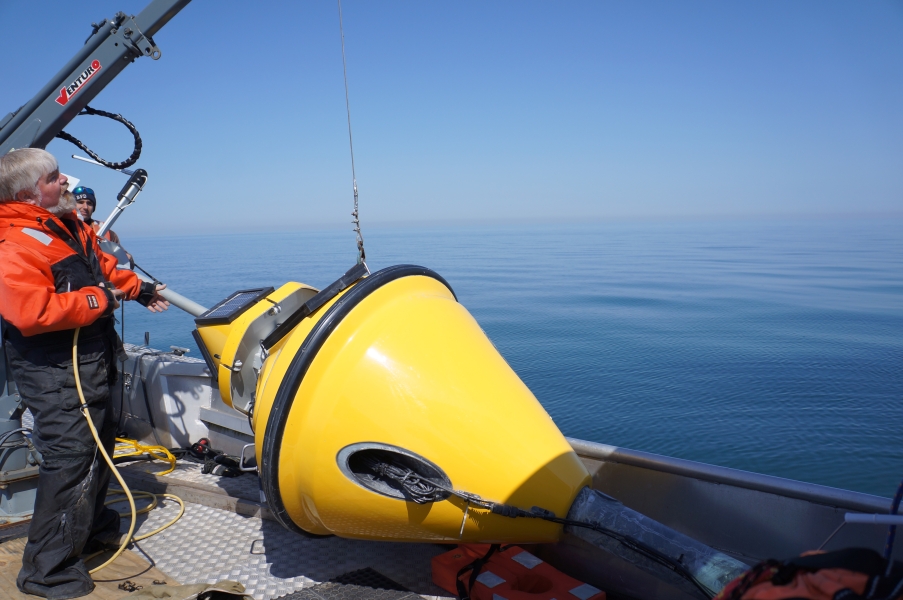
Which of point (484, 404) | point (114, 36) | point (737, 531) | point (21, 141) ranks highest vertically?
point (114, 36)

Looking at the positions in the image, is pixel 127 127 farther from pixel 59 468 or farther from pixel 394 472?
pixel 394 472

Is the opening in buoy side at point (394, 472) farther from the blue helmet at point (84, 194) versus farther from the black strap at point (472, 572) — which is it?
the blue helmet at point (84, 194)

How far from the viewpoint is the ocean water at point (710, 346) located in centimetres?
391

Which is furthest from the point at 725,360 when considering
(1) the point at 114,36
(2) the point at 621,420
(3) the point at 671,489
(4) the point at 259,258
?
(4) the point at 259,258

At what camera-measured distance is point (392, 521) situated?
1679 millimetres

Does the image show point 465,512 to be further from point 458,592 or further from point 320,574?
point 320,574

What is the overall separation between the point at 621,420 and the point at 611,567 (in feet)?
8.42

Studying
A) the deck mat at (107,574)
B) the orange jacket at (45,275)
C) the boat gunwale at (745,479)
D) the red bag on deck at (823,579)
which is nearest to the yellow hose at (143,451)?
the deck mat at (107,574)

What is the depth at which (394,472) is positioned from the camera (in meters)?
1.63

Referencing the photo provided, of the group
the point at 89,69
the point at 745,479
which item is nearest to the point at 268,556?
the point at 745,479

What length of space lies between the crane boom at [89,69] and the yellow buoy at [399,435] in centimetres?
176

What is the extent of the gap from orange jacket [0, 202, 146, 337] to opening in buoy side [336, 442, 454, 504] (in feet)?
3.30

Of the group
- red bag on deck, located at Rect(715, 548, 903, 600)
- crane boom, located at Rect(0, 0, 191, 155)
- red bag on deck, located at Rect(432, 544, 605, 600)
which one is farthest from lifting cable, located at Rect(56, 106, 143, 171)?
red bag on deck, located at Rect(715, 548, 903, 600)

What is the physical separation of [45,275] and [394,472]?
51.2 inches
